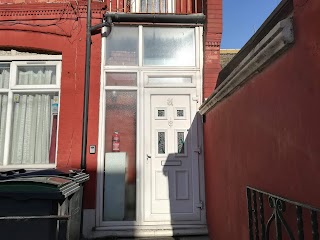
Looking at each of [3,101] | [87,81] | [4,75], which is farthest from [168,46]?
[3,101]

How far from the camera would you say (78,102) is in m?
5.61

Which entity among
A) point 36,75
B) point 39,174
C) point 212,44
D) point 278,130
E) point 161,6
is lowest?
point 39,174

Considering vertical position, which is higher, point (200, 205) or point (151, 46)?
point (151, 46)

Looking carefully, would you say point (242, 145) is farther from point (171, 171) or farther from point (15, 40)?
point (15, 40)

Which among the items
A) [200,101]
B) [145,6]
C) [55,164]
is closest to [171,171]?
[200,101]

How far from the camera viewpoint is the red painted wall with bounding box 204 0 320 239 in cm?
→ 174

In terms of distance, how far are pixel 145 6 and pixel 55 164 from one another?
3889 mm

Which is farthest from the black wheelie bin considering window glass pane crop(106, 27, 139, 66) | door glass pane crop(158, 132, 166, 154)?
window glass pane crop(106, 27, 139, 66)

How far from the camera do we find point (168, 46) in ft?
19.8

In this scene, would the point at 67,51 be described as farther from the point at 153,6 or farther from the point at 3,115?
the point at 153,6

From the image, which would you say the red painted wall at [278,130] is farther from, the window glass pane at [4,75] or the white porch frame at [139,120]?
the window glass pane at [4,75]

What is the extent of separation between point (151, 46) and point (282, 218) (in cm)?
474

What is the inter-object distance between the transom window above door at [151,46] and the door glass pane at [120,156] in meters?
0.72

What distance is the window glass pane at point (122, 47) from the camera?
5957 mm
